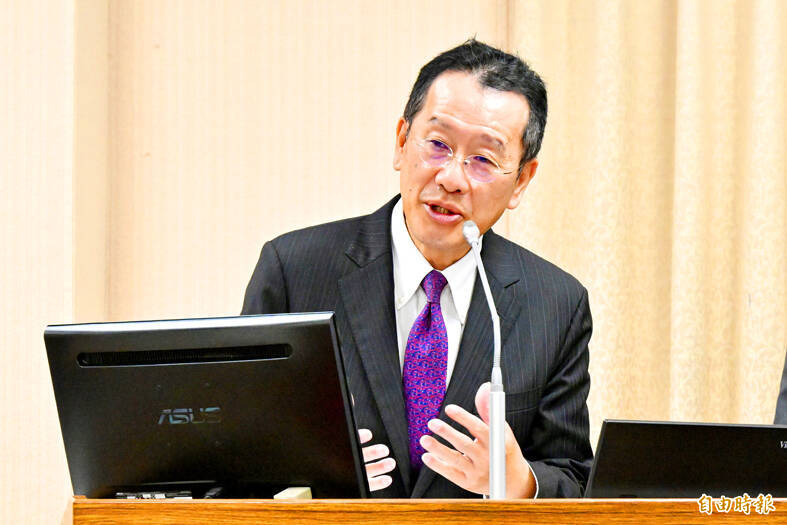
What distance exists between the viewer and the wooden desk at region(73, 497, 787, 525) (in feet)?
3.14

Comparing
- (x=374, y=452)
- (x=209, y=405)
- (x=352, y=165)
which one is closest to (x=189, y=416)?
(x=209, y=405)

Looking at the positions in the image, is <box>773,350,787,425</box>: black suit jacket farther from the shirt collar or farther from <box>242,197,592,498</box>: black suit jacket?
the shirt collar

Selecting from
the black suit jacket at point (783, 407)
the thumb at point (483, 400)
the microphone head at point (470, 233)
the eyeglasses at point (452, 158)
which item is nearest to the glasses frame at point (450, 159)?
the eyeglasses at point (452, 158)

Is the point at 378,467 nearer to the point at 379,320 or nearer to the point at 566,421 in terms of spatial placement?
the point at 379,320

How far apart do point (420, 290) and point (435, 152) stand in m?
0.28

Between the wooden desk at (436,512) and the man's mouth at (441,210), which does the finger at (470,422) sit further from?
the man's mouth at (441,210)

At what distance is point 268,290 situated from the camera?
1.84m

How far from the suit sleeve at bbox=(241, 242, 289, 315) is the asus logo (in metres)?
0.67

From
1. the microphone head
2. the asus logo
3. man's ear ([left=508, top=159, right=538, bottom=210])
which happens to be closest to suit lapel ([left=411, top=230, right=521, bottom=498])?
man's ear ([left=508, top=159, right=538, bottom=210])

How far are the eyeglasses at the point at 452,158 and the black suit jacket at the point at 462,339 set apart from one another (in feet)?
0.64

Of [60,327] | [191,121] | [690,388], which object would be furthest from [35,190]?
[690,388]

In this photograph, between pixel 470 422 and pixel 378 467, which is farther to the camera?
pixel 378 467

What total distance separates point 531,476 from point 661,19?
1702mm

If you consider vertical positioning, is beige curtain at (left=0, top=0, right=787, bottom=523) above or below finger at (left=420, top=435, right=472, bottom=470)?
above
